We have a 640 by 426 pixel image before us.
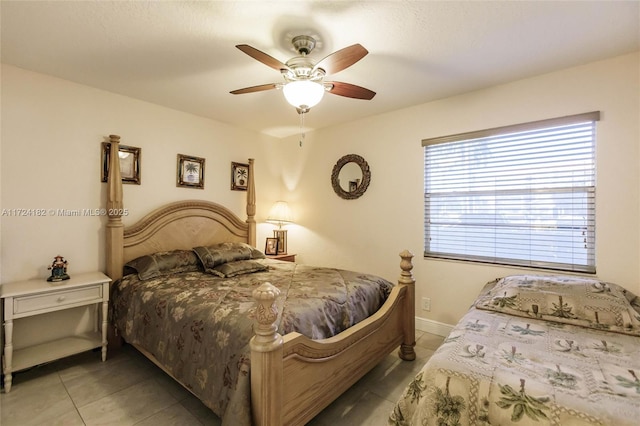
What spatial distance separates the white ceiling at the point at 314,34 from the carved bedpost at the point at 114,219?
65cm

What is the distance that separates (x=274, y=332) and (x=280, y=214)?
112 inches

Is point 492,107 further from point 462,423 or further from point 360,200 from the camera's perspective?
point 462,423

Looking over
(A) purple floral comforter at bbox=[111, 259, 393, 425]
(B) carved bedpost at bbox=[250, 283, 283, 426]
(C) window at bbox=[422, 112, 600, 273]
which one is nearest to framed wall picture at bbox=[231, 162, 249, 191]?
(A) purple floral comforter at bbox=[111, 259, 393, 425]

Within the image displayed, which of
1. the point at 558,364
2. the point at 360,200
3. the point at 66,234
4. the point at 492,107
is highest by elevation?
the point at 492,107

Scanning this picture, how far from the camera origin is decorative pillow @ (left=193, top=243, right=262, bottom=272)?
2836 mm

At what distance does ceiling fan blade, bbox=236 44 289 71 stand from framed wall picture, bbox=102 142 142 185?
1.93m

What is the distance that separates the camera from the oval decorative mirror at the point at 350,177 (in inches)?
136

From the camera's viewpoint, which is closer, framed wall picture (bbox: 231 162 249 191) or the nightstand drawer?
the nightstand drawer

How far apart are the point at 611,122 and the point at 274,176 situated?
3573 mm

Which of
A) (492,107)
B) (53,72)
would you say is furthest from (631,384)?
(53,72)

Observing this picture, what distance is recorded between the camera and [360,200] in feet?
11.5

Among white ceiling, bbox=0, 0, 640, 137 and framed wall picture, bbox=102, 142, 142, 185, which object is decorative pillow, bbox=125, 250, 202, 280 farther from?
white ceiling, bbox=0, 0, 640, 137

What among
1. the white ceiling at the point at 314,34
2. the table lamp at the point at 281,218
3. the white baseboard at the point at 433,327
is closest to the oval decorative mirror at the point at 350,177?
the table lamp at the point at 281,218

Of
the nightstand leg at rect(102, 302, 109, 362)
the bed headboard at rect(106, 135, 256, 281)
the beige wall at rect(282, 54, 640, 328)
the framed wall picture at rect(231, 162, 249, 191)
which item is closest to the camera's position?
the beige wall at rect(282, 54, 640, 328)
